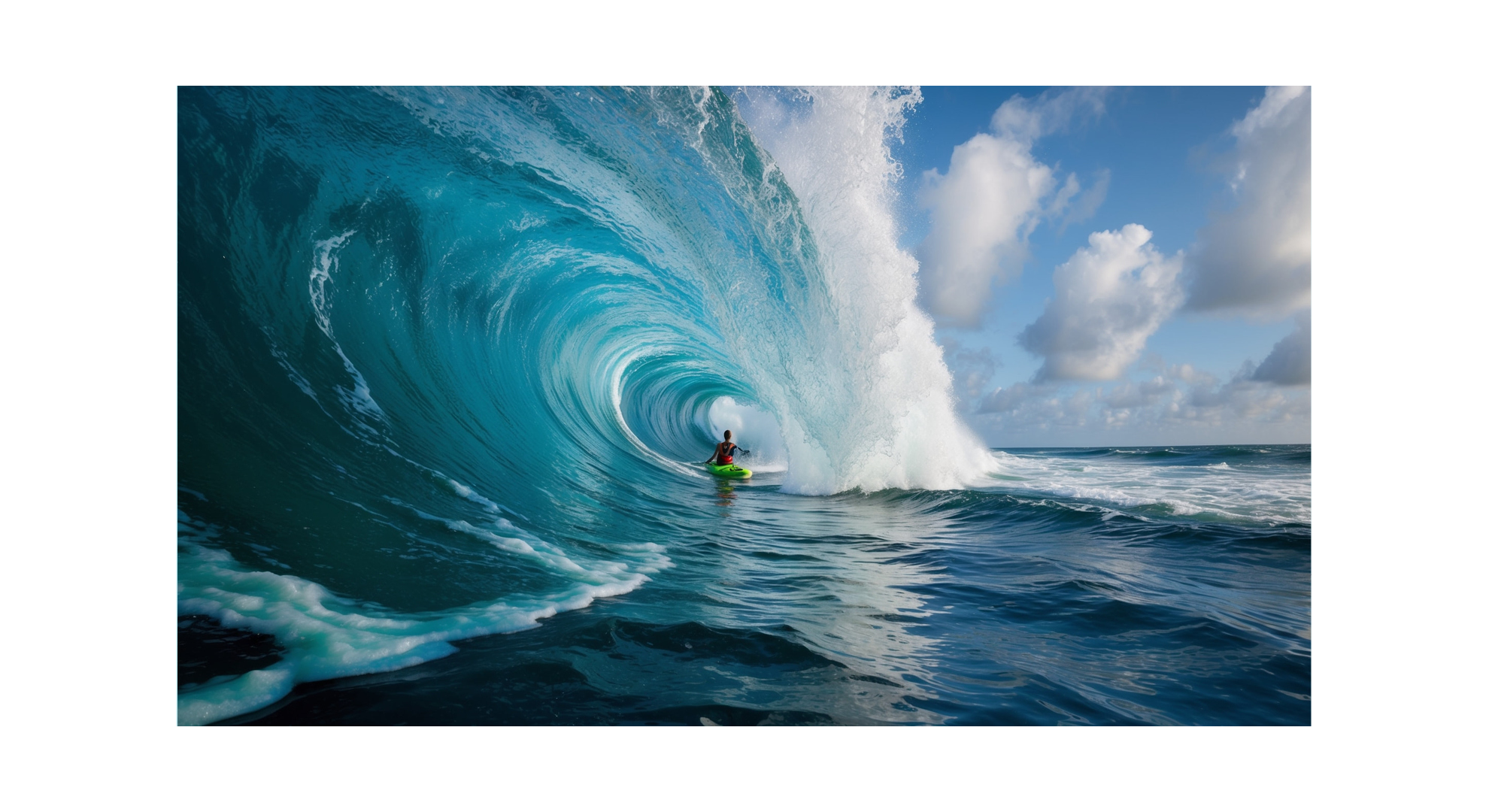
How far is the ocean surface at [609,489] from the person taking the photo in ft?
7.13

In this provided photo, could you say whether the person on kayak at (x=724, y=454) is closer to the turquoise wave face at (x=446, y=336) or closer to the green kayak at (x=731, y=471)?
the green kayak at (x=731, y=471)

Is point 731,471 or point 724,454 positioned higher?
point 724,454

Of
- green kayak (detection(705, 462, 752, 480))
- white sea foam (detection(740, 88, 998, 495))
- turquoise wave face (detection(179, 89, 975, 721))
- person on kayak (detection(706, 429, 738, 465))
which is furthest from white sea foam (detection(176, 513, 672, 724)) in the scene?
person on kayak (detection(706, 429, 738, 465))

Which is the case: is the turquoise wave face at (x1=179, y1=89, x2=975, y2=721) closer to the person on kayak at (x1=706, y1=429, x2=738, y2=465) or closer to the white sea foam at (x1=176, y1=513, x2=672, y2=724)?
the white sea foam at (x1=176, y1=513, x2=672, y2=724)

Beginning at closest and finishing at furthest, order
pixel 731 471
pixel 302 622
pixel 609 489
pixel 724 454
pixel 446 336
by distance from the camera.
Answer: pixel 302 622 → pixel 446 336 → pixel 609 489 → pixel 731 471 → pixel 724 454

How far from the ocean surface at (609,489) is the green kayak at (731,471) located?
4.73 ft

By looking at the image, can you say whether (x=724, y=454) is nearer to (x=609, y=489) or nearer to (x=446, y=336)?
(x=609, y=489)

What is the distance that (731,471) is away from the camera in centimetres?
1002

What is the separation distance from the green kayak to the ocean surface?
1.44m

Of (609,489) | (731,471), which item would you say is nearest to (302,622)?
(609,489)

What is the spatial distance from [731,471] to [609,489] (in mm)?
3875

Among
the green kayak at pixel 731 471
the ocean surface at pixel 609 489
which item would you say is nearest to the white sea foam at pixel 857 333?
the ocean surface at pixel 609 489

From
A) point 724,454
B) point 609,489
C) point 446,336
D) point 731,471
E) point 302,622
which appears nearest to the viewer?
point 302,622
